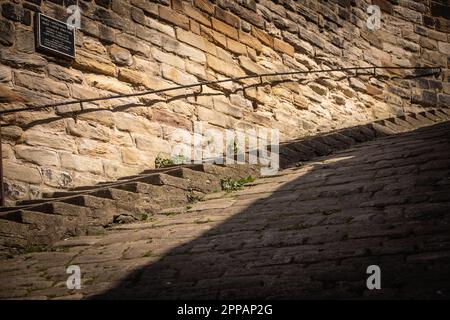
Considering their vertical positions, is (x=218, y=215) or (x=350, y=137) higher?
(x=350, y=137)

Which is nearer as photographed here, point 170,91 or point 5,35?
point 5,35

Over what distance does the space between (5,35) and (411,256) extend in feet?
15.9

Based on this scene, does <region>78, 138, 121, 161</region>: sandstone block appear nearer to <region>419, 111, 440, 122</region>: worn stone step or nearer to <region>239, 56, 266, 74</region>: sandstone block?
<region>239, 56, 266, 74</region>: sandstone block

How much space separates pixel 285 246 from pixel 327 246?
312 millimetres

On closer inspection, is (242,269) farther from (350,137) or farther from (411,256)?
(350,137)

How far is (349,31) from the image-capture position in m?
9.99

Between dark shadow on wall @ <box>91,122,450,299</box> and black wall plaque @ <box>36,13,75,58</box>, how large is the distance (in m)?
2.93

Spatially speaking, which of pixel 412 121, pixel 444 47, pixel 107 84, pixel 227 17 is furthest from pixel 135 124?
pixel 444 47

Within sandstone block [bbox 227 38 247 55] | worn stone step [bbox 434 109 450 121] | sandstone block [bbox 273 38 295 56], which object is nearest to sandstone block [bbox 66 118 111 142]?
sandstone block [bbox 227 38 247 55]

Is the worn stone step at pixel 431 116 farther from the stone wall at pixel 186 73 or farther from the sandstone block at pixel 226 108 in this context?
the sandstone block at pixel 226 108

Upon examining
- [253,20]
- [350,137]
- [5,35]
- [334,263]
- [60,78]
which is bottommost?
[334,263]

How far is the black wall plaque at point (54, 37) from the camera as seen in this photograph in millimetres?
5426

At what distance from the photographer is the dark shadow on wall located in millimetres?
2469
